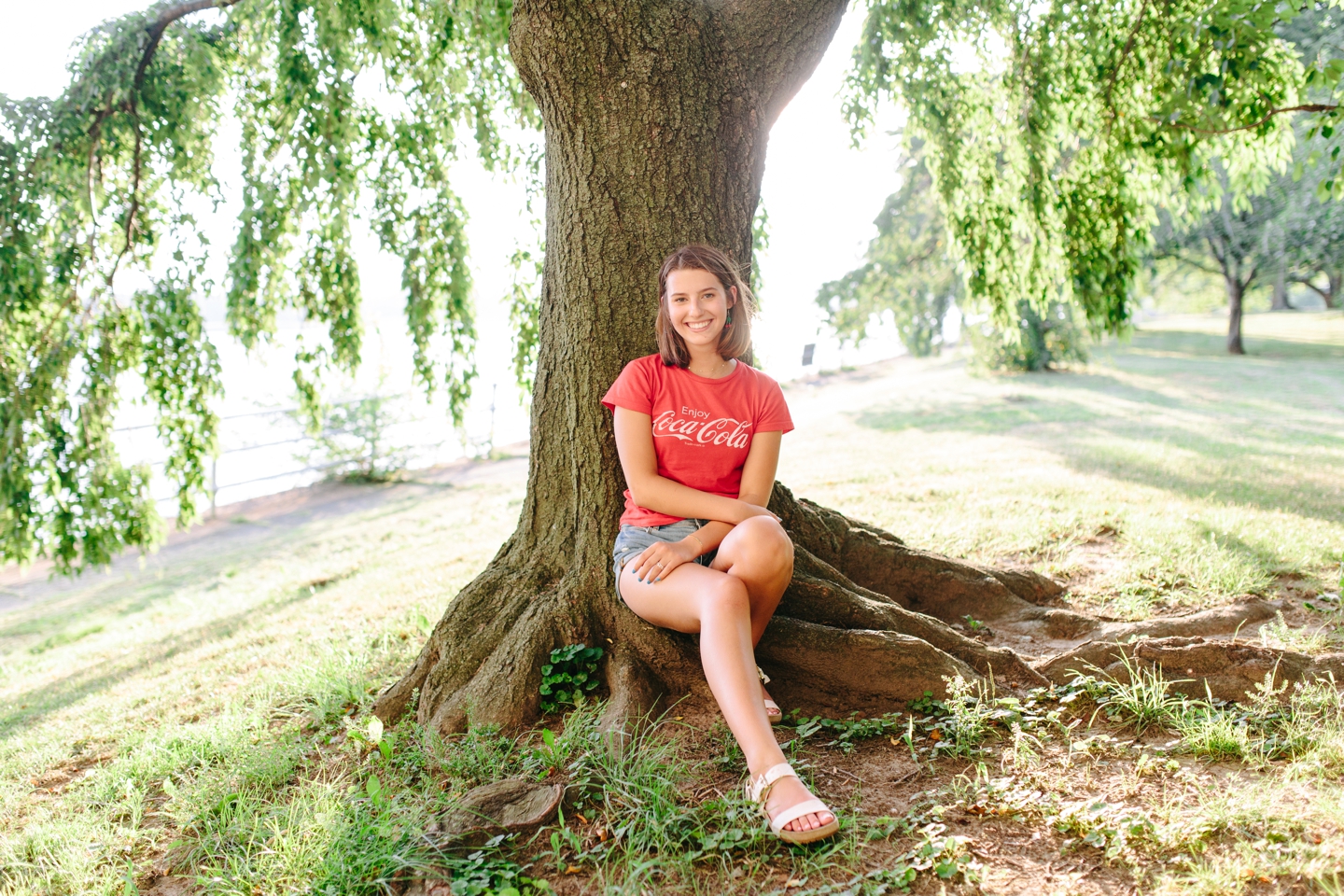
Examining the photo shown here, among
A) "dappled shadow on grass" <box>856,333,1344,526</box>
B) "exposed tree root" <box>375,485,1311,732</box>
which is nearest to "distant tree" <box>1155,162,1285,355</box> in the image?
"dappled shadow on grass" <box>856,333,1344,526</box>

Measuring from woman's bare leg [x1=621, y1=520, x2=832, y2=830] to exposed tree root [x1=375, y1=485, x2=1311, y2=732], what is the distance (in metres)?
0.27

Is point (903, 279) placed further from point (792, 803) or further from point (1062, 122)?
point (792, 803)

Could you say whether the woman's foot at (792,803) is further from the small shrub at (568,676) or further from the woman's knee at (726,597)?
Answer: the small shrub at (568,676)

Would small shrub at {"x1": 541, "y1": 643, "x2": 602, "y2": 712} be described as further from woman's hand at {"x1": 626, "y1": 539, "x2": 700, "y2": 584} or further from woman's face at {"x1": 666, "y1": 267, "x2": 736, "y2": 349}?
woman's face at {"x1": 666, "y1": 267, "x2": 736, "y2": 349}

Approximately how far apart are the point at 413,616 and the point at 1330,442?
363 inches

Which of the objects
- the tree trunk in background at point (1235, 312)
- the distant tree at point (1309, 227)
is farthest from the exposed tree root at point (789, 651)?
the tree trunk in background at point (1235, 312)

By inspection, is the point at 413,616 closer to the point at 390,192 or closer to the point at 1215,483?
the point at 390,192

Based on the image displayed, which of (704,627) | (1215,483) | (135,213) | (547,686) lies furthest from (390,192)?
(1215,483)

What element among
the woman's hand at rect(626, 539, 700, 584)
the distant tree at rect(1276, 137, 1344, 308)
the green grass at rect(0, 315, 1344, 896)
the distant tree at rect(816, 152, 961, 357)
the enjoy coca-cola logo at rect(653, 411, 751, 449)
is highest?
the distant tree at rect(1276, 137, 1344, 308)

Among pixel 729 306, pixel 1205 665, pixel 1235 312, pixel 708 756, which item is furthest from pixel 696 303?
pixel 1235 312

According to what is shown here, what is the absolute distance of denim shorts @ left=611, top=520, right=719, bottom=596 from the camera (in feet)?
9.90

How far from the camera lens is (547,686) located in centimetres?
310

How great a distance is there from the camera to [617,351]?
3.31 metres

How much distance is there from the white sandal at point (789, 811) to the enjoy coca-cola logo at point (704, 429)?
3.69 feet
